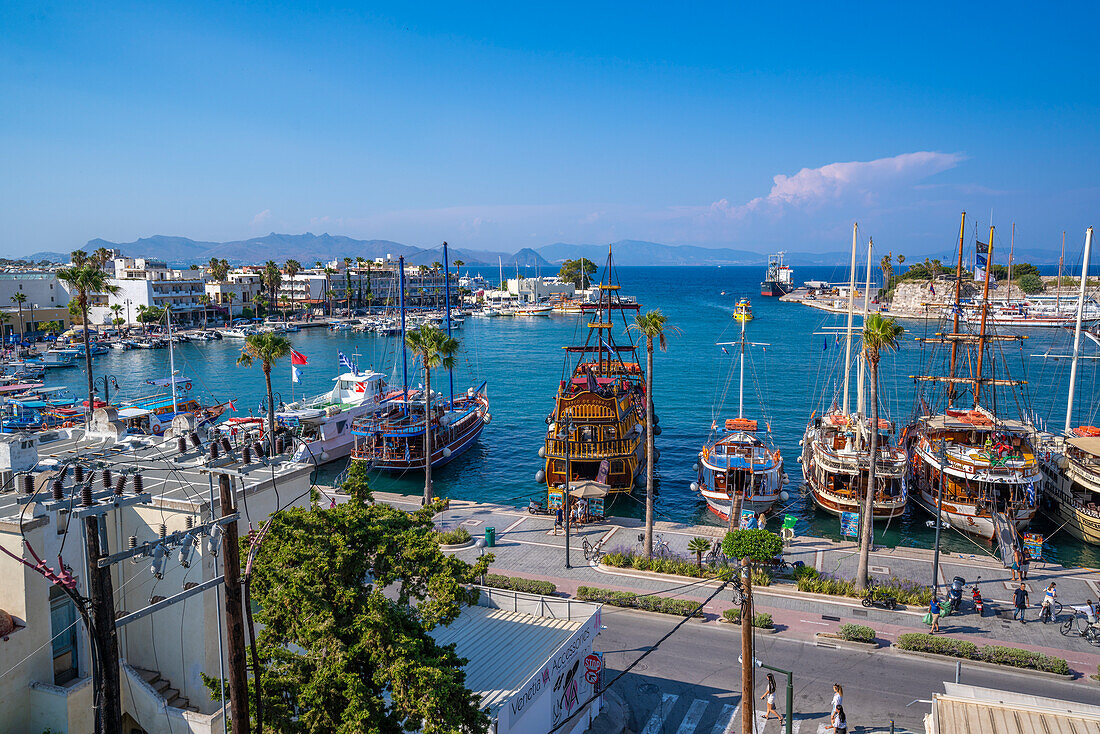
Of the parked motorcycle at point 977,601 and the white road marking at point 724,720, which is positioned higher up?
the parked motorcycle at point 977,601

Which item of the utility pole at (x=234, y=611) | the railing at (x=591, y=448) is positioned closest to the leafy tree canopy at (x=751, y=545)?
the utility pole at (x=234, y=611)

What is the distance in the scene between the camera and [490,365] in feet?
342

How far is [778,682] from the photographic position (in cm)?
2148

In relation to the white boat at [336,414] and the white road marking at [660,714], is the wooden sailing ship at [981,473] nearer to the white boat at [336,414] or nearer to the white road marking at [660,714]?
the white road marking at [660,714]

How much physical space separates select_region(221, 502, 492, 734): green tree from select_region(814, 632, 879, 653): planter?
13936mm

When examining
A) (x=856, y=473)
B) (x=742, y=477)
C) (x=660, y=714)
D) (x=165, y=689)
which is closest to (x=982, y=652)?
(x=660, y=714)

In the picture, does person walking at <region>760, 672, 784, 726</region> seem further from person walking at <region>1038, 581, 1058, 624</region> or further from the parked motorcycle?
person walking at <region>1038, 581, 1058, 624</region>

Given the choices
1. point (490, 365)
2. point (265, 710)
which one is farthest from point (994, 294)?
point (265, 710)

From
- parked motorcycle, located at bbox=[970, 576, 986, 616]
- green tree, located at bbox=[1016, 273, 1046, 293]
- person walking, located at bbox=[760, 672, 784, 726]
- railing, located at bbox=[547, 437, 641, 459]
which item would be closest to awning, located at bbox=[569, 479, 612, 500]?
railing, located at bbox=[547, 437, 641, 459]

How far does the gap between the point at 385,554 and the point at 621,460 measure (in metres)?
29.9

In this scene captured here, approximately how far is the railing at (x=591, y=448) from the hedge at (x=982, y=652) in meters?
20.9

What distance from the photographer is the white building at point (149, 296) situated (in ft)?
448

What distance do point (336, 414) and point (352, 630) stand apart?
44.6 metres

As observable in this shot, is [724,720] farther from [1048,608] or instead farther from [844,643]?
[1048,608]
